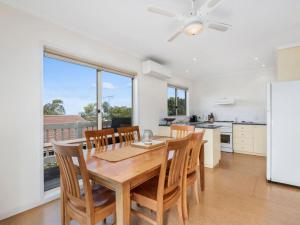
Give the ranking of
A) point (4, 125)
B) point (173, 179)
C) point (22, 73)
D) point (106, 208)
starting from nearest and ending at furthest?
point (106, 208), point (173, 179), point (4, 125), point (22, 73)

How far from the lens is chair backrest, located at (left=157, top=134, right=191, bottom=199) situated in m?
1.40

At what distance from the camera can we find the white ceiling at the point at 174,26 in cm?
197

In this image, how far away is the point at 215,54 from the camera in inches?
143

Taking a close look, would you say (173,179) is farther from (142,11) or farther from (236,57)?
(236,57)

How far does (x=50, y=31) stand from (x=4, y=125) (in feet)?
4.45

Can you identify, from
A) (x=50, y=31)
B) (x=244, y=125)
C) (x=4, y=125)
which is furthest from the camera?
(x=244, y=125)

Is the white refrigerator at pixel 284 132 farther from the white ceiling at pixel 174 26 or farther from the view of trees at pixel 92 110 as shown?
the view of trees at pixel 92 110

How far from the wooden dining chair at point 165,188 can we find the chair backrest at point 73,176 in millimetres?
481

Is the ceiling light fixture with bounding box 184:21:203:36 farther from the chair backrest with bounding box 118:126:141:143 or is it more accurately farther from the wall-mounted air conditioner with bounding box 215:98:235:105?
the wall-mounted air conditioner with bounding box 215:98:235:105

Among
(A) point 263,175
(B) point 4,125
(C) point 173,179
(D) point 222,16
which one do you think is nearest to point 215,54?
(D) point 222,16

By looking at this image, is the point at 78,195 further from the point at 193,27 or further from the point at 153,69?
the point at 153,69

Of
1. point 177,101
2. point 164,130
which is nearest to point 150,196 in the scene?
point 164,130

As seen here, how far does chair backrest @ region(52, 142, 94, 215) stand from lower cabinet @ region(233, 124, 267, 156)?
4593 mm

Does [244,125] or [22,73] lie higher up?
[22,73]
